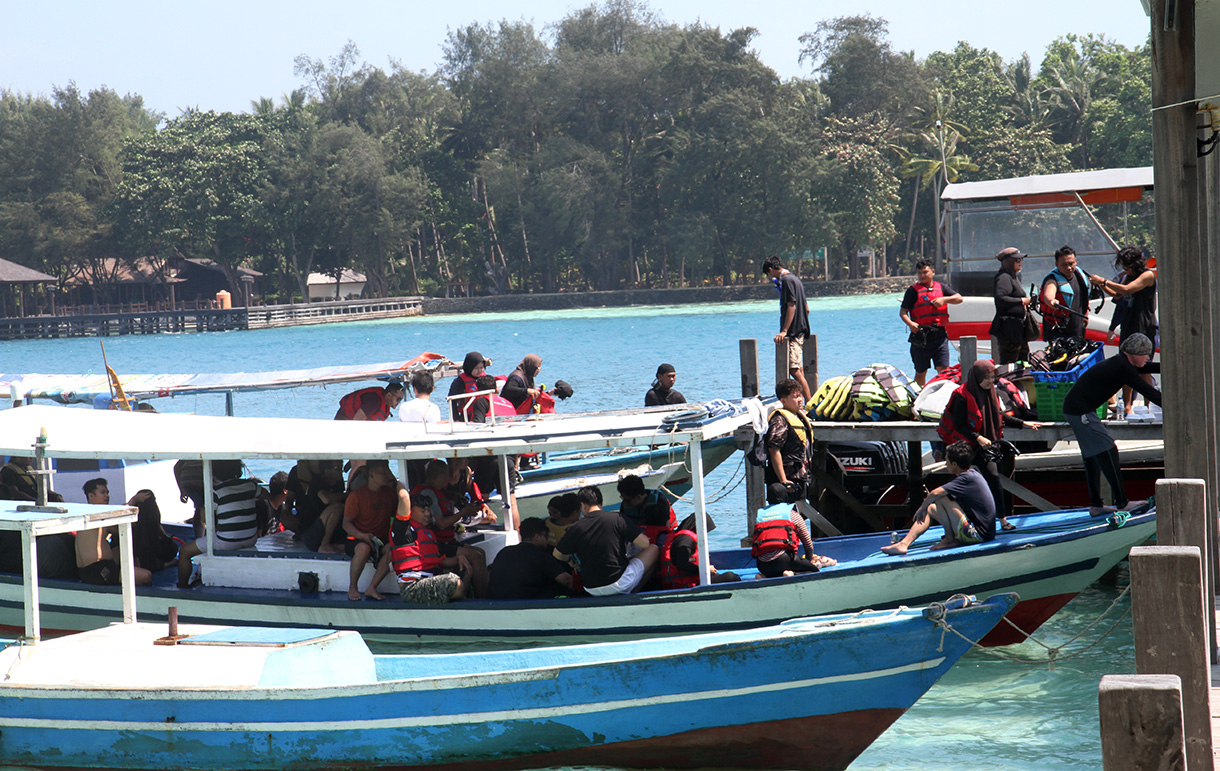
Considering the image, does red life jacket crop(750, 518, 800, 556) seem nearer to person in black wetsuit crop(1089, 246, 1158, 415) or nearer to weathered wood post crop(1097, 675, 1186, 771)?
person in black wetsuit crop(1089, 246, 1158, 415)

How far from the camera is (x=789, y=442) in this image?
10266 millimetres

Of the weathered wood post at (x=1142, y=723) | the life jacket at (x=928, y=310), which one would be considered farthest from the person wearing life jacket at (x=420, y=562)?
the life jacket at (x=928, y=310)

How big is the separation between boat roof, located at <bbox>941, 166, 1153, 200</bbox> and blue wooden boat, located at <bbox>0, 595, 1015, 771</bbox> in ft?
28.2

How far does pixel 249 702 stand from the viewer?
7.46 meters

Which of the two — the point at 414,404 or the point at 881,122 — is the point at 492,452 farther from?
the point at 881,122

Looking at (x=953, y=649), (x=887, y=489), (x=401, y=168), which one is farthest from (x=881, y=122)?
(x=953, y=649)

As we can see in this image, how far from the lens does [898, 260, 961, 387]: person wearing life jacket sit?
13.4 m

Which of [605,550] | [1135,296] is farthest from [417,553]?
[1135,296]

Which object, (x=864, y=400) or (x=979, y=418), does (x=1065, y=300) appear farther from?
(x=979, y=418)

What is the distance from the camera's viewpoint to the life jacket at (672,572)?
29.7 ft

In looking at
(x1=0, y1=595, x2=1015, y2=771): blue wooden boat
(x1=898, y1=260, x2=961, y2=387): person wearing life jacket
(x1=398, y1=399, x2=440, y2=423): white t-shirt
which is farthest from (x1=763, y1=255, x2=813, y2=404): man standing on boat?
(x1=0, y1=595, x2=1015, y2=771): blue wooden boat

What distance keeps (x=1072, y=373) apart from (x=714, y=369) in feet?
102

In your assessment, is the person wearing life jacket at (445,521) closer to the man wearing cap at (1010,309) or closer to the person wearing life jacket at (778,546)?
the person wearing life jacket at (778,546)

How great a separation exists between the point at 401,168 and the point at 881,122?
34056 mm
